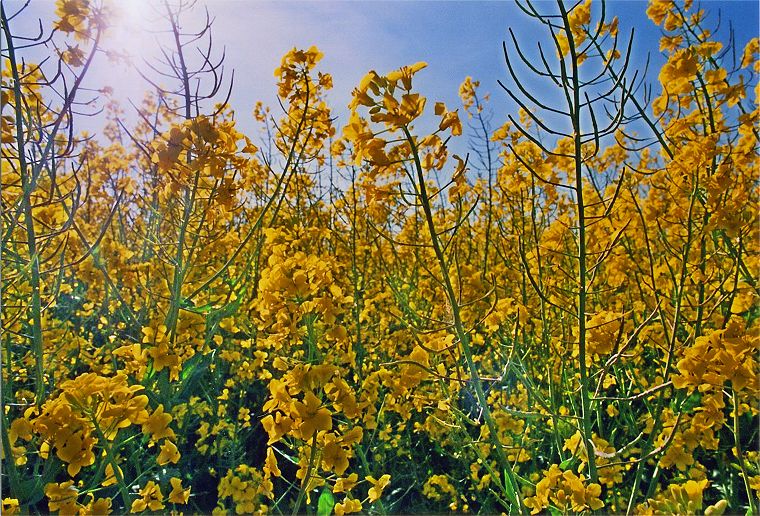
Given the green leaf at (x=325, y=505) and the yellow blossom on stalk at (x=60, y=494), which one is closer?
the yellow blossom on stalk at (x=60, y=494)

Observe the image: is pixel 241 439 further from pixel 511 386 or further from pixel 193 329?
pixel 511 386

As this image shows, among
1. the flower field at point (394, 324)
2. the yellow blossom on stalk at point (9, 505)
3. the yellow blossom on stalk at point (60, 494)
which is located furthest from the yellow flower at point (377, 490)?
the yellow blossom on stalk at point (9, 505)

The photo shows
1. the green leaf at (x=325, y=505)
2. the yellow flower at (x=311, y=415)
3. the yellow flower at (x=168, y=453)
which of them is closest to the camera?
the yellow flower at (x=311, y=415)

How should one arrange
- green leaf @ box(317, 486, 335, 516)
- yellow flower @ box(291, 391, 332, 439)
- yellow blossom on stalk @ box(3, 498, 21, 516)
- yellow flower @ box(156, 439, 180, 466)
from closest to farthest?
yellow flower @ box(291, 391, 332, 439), yellow blossom on stalk @ box(3, 498, 21, 516), yellow flower @ box(156, 439, 180, 466), green leaf @ box(317, 486, 335, 516)

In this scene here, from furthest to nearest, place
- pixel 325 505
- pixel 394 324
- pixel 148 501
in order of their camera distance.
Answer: pixel 394 324 < pixel 325 505 < pixel 148 501

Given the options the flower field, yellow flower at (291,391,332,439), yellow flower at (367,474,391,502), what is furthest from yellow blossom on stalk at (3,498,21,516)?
yellow flower at (367,474,391,502)

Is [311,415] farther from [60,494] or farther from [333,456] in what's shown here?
[60,494]

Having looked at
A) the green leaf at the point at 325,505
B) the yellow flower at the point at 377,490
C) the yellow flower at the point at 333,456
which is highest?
the yellow flower at the point at 333,456

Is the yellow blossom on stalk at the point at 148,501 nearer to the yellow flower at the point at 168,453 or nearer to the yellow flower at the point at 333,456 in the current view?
the yellow flower at the point at 168,453

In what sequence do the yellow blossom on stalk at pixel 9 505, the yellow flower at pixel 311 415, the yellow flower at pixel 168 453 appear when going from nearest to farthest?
the yellow flower at pixel 311 415 < the yellow blossom on stalk at pixel 9 505 < the yellow flower at pixel 168 453

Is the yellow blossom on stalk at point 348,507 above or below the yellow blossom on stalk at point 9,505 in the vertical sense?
below

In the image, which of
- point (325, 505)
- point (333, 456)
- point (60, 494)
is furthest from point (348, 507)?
point (60, 494)

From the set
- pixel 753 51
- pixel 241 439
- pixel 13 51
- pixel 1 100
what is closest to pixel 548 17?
pixel 13 51

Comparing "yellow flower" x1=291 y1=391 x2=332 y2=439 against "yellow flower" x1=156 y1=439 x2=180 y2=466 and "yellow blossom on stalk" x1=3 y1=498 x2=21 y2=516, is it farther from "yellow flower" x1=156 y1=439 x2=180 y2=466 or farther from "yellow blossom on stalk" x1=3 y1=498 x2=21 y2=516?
"yellow blossom on stalk" x1=3 y1=498 x2=21 y2=516
